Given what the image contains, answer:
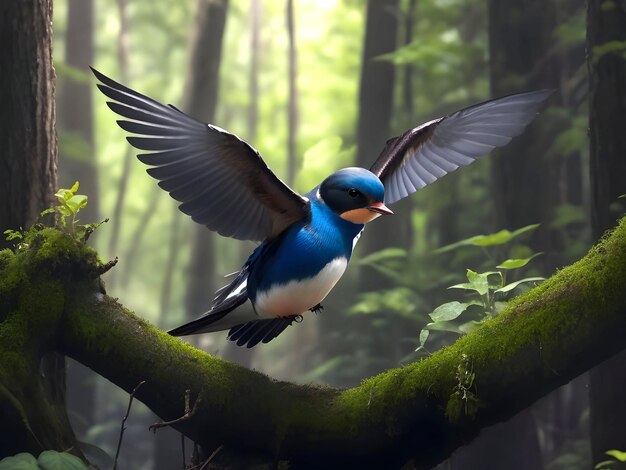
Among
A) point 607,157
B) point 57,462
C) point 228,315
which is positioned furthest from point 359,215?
point 607,157

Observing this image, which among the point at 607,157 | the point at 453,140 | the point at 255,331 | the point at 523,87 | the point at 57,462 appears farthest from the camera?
the point at 523,87

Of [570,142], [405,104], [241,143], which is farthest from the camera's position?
[405,104]

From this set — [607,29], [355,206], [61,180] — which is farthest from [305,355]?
[355,206]

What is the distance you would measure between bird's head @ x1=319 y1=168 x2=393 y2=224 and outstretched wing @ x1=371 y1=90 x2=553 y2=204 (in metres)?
0.58

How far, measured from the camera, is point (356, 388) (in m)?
3.20

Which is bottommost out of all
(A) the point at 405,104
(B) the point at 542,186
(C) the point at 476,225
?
(C) the point at 476,225

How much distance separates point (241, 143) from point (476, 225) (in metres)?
5.53

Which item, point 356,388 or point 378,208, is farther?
point 356,388

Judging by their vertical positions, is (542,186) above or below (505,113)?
below

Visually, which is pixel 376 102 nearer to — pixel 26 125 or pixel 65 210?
pixel 26 125

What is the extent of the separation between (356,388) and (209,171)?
3.90 ft

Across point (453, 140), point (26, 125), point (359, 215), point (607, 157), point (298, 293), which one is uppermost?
point (26, 125)

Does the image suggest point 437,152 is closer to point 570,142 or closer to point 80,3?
point 570,142

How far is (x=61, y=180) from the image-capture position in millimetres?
9820
